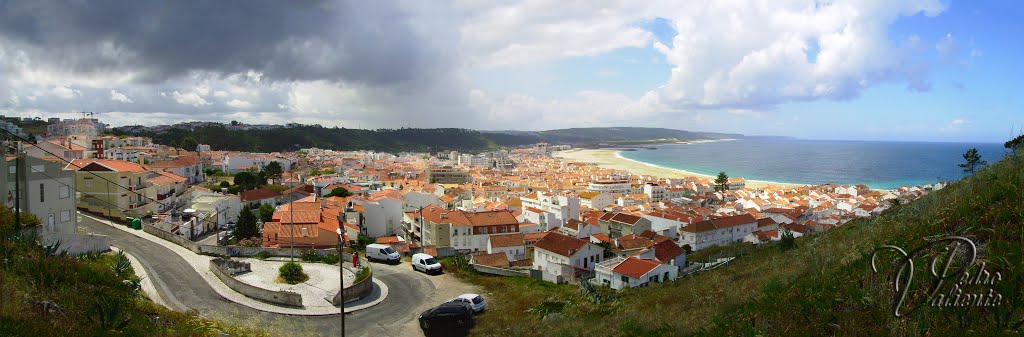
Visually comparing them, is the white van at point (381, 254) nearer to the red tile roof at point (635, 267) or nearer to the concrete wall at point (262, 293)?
the concrete wall at point (262, 293)

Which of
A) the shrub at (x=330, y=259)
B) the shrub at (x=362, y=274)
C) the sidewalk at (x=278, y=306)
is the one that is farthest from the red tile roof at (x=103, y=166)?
the shrub at (x=362, y=274)

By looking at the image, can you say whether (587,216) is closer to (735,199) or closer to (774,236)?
(774,236)

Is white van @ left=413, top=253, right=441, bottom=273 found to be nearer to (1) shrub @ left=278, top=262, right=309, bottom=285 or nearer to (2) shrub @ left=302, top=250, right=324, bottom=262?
(2) shrub @ left=302, top=250, right=324, bottom=262

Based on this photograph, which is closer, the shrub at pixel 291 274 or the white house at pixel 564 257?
the shrub at pixel 291 274

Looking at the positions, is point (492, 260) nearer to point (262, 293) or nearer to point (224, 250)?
point (224, 250)

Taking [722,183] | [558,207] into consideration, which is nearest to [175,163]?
[558,207]

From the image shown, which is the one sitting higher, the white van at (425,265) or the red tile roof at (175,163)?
the red tile roof at (175,163)

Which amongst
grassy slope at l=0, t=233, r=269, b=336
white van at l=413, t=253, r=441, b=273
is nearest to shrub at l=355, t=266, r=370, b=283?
white van at l=413, t=253, r=441, b=273
